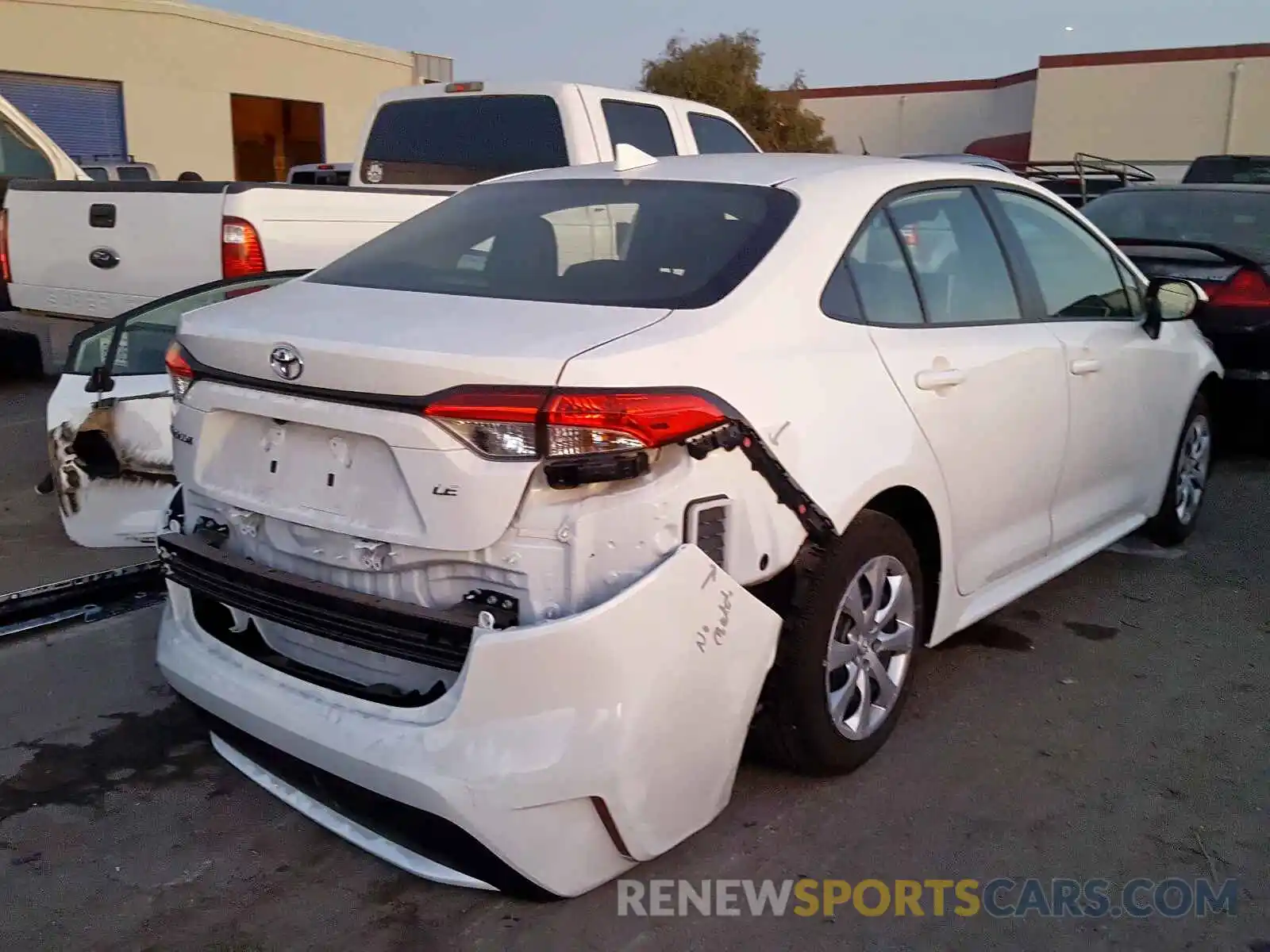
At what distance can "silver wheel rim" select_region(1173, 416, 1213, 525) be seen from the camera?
5477 millimetres

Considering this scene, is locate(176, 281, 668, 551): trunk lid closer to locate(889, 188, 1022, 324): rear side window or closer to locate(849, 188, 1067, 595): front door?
locate(849, 188, 1067, 595): front door

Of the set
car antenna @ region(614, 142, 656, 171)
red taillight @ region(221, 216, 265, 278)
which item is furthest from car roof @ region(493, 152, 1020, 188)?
red taillight @ region(221, 216, 265, 278)

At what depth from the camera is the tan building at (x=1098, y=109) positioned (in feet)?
107

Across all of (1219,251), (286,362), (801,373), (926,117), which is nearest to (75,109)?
(1219,251)

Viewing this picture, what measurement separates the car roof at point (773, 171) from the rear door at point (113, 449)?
189 cm

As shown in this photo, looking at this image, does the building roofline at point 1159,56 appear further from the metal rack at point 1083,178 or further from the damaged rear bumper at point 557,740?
the damaged rear bumper at point 557,740

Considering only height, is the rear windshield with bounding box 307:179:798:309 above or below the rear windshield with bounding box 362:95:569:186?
below

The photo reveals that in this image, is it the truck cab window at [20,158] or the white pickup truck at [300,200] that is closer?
the white pickup truck at [300,200]

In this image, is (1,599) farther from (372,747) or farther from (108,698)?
(372,747)

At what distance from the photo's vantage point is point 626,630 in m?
2.54

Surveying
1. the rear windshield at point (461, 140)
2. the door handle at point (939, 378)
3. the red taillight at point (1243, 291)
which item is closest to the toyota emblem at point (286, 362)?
the door handle at point (939, 378)

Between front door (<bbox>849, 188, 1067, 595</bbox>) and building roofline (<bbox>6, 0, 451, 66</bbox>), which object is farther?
building roofline (<bbox>6, 0, 451, 66</bbox>)

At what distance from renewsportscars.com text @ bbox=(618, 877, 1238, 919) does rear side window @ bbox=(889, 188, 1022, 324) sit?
1.68 meters

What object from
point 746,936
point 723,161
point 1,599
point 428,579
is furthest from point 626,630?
point 1,599
